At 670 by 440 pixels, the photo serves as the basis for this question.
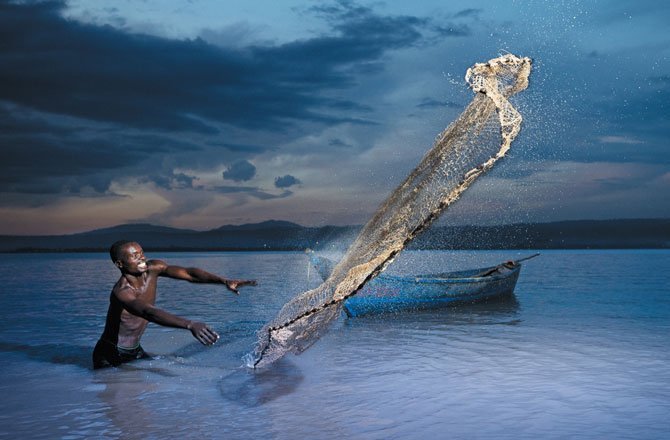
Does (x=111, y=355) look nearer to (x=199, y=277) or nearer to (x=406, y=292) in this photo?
(x=199, y=277)

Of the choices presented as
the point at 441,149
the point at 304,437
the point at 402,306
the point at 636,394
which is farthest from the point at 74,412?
the point at 402,306

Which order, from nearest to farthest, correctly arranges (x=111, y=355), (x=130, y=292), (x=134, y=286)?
(x=130, y=292) < (x=134, y=286) < (x=111, y=355)

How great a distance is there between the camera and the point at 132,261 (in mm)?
7867

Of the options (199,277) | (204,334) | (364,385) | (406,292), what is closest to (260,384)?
(364,385)

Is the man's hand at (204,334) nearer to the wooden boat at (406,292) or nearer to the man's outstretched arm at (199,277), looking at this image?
the man's outstretched arm at (199,277)

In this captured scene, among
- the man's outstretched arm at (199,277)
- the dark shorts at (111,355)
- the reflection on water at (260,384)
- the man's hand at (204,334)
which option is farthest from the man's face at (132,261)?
the man's hand at (204,334)

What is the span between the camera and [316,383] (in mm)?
7688

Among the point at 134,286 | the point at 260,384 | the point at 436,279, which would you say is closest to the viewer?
the point at 260,384

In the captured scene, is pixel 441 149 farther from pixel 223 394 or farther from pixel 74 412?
pixel 74 412

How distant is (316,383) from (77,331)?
8264 mm

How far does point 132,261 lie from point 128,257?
7 cm

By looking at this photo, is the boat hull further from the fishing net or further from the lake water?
the fishing net

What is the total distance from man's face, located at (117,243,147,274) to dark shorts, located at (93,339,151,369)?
1295 mm

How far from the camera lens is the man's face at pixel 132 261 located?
309 inches
